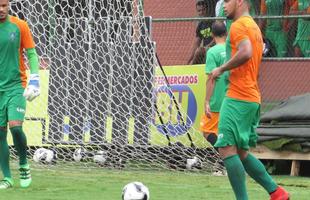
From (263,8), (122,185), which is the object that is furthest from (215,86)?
(263,8)

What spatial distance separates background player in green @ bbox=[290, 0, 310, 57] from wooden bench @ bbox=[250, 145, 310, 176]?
6.74 feet

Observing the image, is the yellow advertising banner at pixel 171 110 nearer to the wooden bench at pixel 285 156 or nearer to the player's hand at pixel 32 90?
the wooden bench at pixel 285 156

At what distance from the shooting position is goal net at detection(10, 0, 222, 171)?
1427 cm

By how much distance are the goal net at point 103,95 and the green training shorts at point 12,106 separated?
3.46 meters

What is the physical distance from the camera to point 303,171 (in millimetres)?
14094

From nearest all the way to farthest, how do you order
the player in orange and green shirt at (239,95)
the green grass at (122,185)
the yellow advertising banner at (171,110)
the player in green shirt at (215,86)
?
the player in orange and green shirt at (239,95)
the green grass at (122,185)
the player in green shirt at (215,86)
the yellow advertising banner at (171,110)

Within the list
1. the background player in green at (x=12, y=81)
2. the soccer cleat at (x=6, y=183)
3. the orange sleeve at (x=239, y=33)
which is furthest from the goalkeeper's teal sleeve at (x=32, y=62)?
the orange sleeve at (x=239, y=33)

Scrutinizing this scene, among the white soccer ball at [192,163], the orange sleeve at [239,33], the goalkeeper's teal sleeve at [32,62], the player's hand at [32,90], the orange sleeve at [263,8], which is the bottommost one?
the white soccer ball at [192,163]

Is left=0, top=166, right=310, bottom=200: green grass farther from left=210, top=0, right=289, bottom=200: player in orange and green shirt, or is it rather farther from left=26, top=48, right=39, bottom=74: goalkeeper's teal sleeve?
left=210, top=0, right=289, bottom=200: player in orange and green shirt

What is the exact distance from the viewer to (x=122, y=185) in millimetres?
11352

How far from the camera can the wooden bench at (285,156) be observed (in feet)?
44.2

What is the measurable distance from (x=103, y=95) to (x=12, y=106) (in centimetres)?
413

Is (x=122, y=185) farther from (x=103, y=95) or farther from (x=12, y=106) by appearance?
(x=103, y=95)

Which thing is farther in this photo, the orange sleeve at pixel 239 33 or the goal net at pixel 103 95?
the goal net at pixel 103 95
